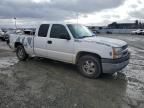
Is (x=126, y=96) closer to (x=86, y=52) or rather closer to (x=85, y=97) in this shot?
(x=85, y=97)

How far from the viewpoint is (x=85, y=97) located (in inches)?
189

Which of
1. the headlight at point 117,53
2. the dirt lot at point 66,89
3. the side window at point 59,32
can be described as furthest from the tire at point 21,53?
the headlight at point 117,53

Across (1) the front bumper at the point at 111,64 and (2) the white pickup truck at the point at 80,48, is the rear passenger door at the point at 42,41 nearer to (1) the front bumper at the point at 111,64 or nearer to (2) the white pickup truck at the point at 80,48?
(2) the white pickup truck at the point at 80,48

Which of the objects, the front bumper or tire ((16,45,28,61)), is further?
tire ((16,45,28,61))

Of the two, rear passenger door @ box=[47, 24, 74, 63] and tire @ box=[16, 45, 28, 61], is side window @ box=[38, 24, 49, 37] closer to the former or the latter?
rear passenger door @ box=[47, 24, 74, 63]

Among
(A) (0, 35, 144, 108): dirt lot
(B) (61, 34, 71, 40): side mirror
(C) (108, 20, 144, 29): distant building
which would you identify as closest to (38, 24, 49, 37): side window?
(B) (61, 34, 71, 40): side mirror

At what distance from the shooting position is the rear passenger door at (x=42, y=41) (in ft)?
25.3

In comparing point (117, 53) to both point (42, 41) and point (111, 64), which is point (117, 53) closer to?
point (111, 64)

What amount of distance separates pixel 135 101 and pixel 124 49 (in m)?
2.25

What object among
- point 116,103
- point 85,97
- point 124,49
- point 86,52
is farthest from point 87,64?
point 116,103

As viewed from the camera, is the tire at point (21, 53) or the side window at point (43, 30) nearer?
the side window at point (43, 30)

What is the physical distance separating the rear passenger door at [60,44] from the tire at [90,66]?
53cm

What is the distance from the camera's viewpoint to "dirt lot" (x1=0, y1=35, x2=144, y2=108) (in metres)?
4.41

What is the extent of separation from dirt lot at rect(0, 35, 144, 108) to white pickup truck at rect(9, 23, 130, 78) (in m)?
0.48
